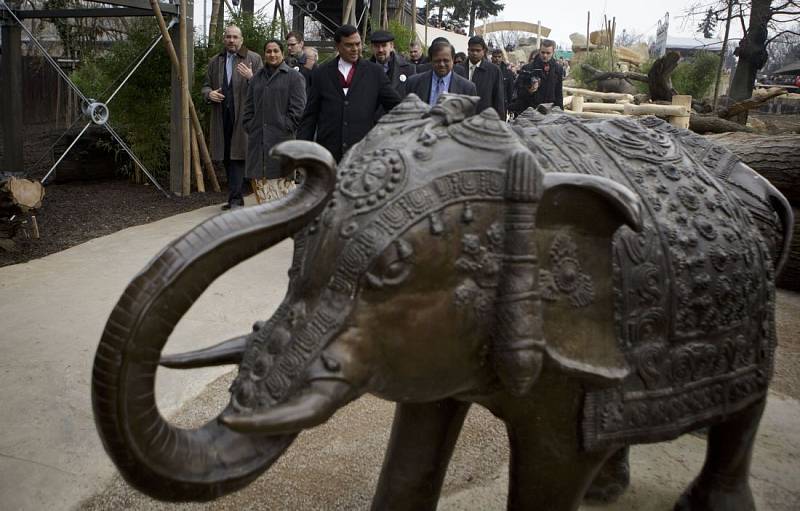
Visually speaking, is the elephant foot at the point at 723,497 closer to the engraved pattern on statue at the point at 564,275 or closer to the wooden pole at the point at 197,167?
the engraved pattern on statue at the point at 564,275

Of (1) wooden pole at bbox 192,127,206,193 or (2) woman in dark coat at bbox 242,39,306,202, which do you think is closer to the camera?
(2) woman in dark coat at bbox 242,39,306,202

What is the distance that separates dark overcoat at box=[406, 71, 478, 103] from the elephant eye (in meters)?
4.69

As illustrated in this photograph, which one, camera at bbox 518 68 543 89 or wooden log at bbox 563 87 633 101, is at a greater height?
camera at bbox 518 68 543 89

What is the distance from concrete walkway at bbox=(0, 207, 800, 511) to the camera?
2506 millimetres

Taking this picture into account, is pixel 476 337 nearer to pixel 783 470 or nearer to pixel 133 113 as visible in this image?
pixel 783 470

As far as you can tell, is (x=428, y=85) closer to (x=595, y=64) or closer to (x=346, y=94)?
(x=346, y=94)

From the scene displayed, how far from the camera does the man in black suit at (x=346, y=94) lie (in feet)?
17.6

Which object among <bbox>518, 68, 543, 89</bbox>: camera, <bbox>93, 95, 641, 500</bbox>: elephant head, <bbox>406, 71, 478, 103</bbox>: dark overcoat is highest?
<bbox>518, 68, 543, 89</bbox>: camera

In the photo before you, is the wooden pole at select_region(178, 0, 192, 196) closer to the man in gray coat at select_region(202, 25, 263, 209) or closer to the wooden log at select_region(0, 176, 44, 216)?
the man in gray coat at select_region(202, 25, 263, 209)

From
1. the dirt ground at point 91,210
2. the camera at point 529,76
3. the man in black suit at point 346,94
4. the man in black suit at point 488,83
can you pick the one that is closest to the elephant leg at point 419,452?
the man in black suit at point 346,94

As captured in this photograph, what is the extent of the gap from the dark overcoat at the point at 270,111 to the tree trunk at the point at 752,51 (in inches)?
515

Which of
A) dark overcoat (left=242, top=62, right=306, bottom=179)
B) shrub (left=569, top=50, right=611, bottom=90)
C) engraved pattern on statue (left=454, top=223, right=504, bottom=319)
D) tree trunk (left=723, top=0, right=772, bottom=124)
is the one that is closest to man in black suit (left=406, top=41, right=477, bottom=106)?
dark overcoat (left=242, top=62, right=306, bottom=179)

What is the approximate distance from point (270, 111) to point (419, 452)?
5156mm

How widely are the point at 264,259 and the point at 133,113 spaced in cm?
372
